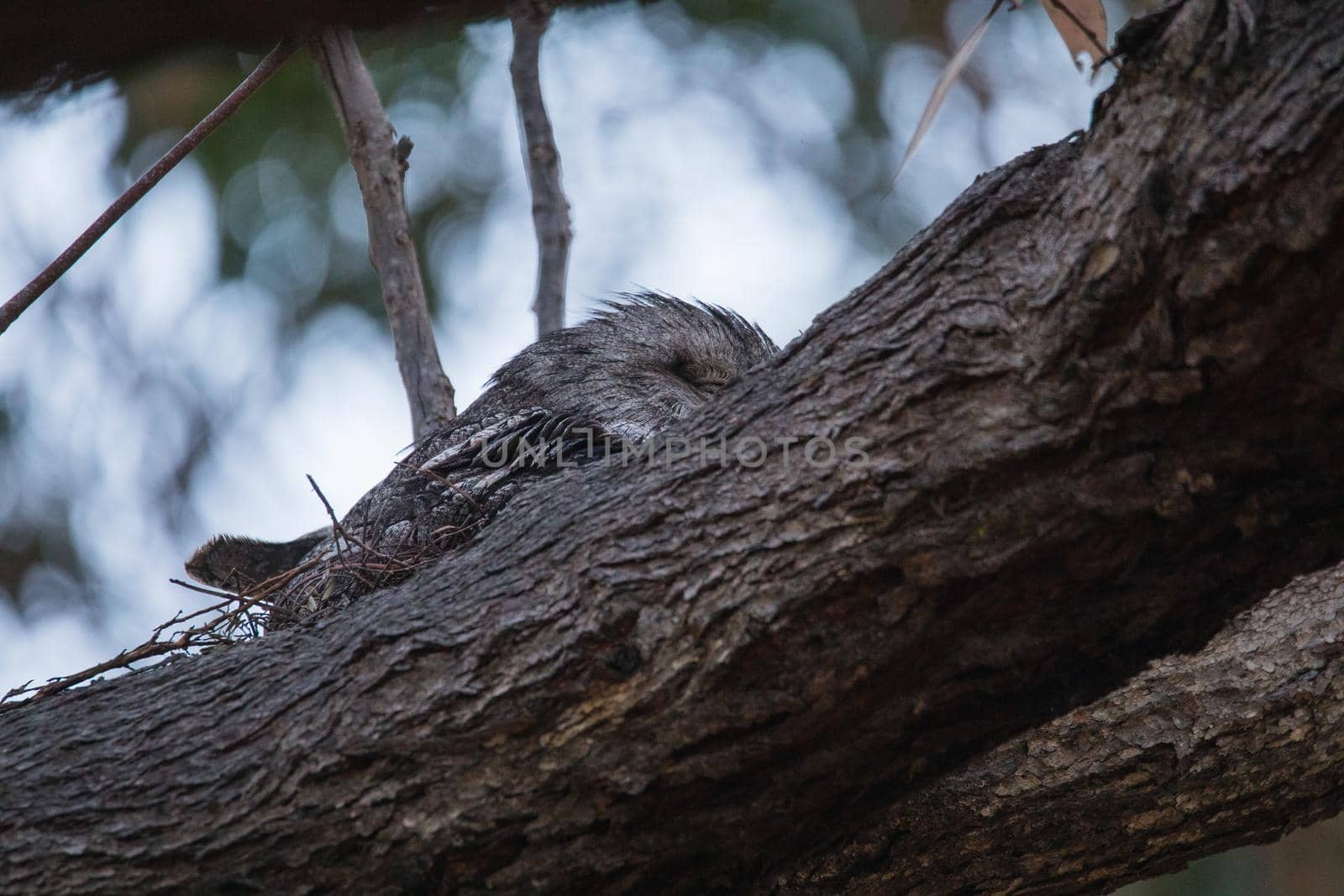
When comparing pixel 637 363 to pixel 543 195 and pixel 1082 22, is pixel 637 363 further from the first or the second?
pixel 1082 22

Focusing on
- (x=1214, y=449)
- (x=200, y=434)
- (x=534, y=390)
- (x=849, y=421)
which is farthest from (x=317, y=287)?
(x=1214, y=449)

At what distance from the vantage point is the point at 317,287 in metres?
6.36

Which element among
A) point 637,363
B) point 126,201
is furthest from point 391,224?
point 126,201

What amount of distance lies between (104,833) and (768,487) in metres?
1.30

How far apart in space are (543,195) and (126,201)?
5.86ft

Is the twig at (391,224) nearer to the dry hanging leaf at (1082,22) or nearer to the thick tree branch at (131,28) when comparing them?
the dry hanging leaf at (1082,22)

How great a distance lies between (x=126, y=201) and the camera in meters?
2.57

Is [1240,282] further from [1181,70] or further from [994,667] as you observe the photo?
[994,667]

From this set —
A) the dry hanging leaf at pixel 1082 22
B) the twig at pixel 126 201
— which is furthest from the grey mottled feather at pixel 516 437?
the dry hanging leaf at pixel 1082 22

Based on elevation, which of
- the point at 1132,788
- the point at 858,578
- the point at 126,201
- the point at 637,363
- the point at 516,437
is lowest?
the point at 1132,788

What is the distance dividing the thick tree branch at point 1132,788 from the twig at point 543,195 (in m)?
2.35

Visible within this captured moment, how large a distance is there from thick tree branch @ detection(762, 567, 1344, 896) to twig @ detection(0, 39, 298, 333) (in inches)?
80.8

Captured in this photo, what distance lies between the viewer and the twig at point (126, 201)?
8.07 feet

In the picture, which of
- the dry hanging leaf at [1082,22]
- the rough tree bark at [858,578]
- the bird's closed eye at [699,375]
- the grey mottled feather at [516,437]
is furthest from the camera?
the bird's closed eye at [699,375]
